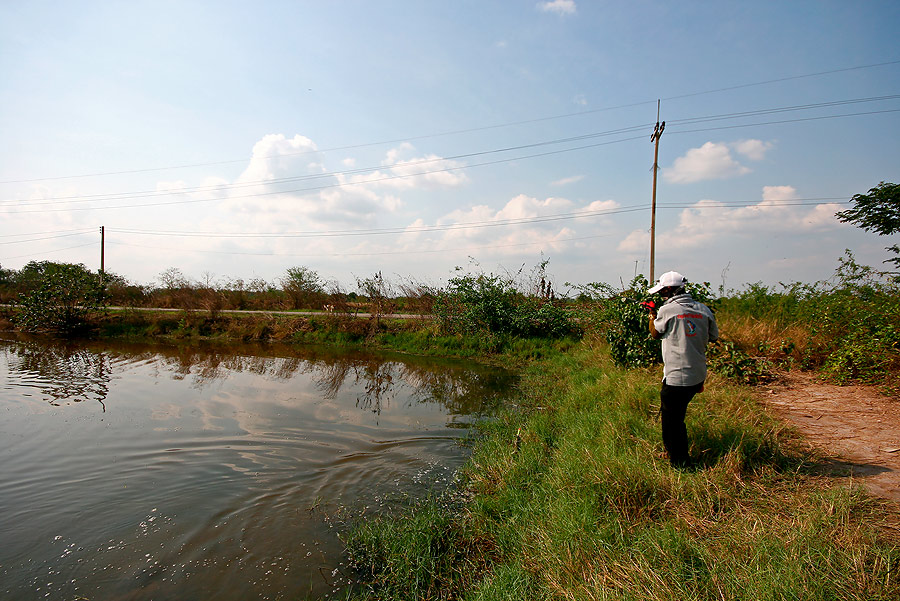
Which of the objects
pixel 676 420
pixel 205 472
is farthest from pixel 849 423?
pixel 205 472

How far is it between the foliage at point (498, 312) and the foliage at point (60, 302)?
17.4 metres

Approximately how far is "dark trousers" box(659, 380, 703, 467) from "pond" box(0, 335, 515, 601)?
269 centimetres

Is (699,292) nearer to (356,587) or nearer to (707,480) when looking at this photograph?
(707,480)

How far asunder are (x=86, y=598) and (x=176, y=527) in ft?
3.22

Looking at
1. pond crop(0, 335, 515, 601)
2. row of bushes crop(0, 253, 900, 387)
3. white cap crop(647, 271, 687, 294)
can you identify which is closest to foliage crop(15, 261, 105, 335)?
row of bushes crop(0, 253, 900, 387)

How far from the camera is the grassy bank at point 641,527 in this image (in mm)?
2713

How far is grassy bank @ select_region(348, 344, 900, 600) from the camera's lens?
2.71m

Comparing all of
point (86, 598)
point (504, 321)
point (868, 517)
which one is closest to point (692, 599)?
point (868, 517)

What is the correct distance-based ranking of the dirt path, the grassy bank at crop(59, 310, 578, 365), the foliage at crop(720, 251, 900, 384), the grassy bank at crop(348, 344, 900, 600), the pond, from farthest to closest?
the grassy bank at crop(59, 310, 578, 365)
the foliage at crop(720, 251, 900, 384)
the dirt path
the pond
the grassy bank at crop(348, 344, 900, 600)

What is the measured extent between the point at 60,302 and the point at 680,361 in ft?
85.4

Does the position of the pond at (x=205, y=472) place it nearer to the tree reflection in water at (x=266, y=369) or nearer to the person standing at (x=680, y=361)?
the tree reflection in water at (x=266, y=369)

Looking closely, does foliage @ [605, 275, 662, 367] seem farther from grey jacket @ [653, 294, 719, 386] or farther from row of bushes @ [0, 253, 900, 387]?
grey jacket @ [653, 294, 719, 386]

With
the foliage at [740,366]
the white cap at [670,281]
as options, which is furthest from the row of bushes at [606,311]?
the white cap at [670,281]

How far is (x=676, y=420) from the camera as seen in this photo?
4.34m
